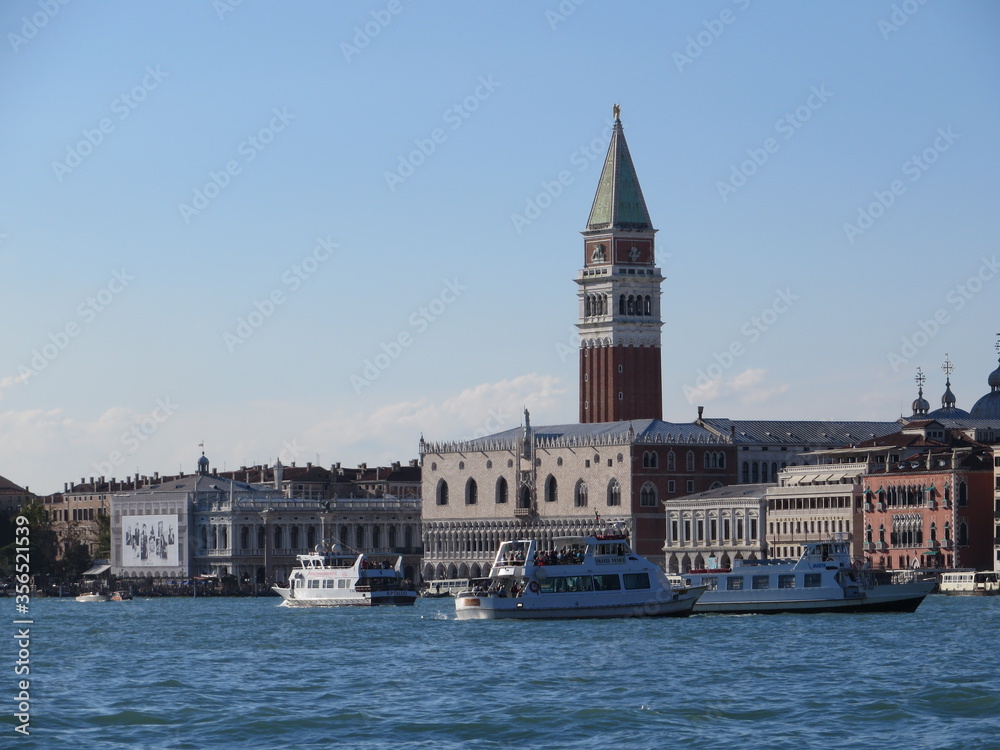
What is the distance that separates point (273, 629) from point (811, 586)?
2057 cm

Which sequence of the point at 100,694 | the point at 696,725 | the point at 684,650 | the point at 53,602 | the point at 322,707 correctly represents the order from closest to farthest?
the point at 696,725, the point at 322,707, the point at 100,694, the point at 684,650, the point at 53,602

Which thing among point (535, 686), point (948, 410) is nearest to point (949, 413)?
point (948, 410)

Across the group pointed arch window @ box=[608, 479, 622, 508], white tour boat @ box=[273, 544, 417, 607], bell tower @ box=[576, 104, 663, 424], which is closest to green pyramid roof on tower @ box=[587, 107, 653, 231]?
bell tower @ box=[576, 104, 663, 424]

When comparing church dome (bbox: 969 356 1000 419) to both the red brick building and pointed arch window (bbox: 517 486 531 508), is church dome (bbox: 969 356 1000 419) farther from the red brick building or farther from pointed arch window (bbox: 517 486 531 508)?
pointed arch window (bbox: 517 486 531 508)

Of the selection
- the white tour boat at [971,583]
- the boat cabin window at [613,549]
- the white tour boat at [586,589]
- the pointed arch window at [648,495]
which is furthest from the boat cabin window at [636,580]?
the pointed arch window at [648,495]

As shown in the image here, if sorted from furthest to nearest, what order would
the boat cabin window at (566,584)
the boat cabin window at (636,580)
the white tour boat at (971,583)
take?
the white tour boat at (971,583), the boat cabin window at (636,580), the boat cabin window at (566,584)

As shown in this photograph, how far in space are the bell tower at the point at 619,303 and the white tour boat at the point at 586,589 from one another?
66119 millimetres

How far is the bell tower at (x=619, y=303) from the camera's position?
155 m

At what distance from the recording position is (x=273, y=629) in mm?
88500

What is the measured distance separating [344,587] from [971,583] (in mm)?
31666

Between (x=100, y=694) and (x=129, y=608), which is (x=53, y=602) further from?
(x=100, y=694)

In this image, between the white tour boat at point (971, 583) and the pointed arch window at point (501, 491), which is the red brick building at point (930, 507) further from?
the pointed arch window at point (501, 491)

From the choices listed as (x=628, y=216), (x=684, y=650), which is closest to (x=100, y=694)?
(x=684, y=650)

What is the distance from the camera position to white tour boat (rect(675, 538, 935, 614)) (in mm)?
90188
